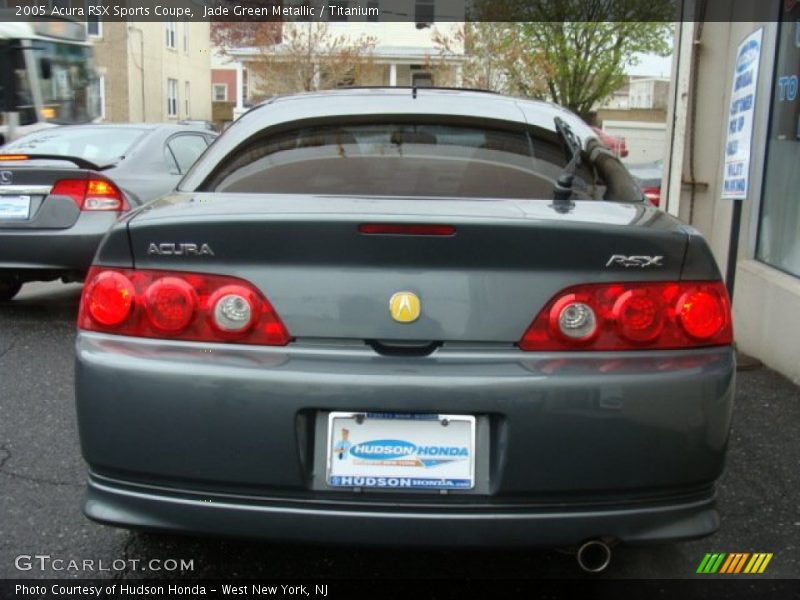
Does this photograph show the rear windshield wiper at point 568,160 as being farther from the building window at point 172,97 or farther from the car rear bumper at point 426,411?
the building window at point 172,97

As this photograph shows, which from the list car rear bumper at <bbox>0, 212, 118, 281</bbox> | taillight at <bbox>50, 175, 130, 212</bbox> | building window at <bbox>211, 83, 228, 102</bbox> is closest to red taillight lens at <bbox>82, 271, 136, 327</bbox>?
car rear bumper at <bbox>0, 212, 118, 281</bbox>

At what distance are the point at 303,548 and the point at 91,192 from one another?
3.99 meters

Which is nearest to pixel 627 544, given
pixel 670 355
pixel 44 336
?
pixel 670 355

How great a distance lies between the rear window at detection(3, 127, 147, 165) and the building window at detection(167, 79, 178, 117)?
30.5m

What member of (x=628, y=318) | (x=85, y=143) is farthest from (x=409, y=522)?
(x=85, y=143)

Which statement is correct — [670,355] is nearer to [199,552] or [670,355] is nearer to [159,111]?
[199,552]

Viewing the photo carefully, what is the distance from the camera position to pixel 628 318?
82.0 inches

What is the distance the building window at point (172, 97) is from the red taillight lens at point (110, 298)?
118 feet

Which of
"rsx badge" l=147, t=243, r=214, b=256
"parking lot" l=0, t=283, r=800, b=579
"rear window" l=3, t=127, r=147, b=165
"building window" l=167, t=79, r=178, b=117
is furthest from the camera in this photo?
"building window" l=167, t=79, r=178, b=117

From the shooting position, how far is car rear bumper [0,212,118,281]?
5.78 m

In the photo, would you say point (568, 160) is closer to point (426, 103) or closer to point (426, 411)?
point (426, 103)

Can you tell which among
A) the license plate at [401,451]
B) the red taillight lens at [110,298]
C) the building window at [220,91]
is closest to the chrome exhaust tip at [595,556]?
the license plate at [401,451]

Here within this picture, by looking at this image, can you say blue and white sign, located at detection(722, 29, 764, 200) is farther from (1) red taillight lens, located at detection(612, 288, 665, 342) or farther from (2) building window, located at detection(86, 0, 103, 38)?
(2) building window, located at detection(86, 0, 103, 38)

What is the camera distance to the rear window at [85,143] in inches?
264
